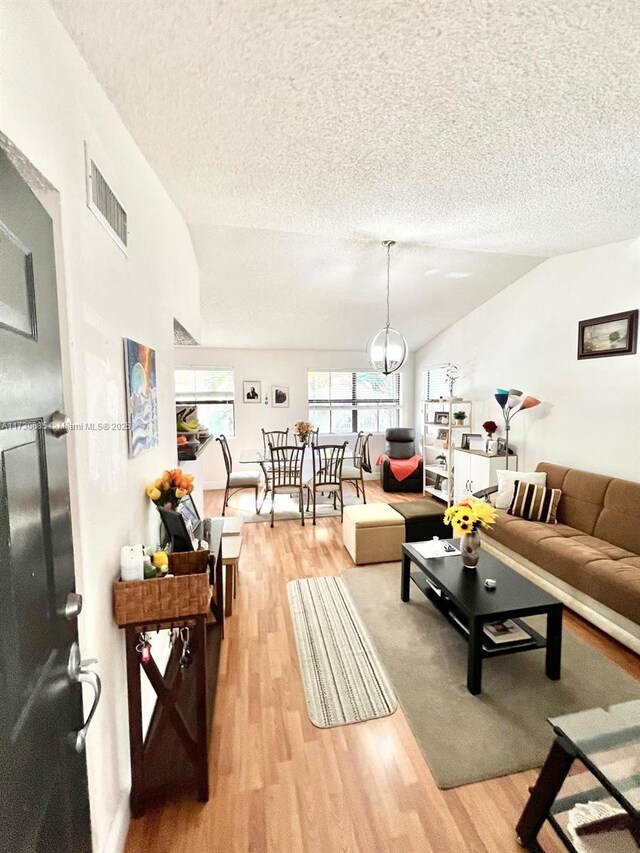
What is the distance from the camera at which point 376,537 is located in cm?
340

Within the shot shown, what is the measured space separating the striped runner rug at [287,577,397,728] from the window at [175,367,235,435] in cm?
372

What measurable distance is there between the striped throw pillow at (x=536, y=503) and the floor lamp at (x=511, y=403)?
2.69ft

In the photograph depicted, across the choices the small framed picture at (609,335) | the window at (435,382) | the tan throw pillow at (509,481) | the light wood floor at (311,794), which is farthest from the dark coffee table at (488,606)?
the window at (435,382)

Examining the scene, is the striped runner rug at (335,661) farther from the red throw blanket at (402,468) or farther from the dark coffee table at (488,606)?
the red throw blanket at (402,468)

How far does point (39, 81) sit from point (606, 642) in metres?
3.57

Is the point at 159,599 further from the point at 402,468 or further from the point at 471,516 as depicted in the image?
the point at 402,468

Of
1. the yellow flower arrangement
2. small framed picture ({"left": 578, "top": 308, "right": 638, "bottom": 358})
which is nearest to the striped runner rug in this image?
the yellow flower arrangement

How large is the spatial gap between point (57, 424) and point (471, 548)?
2.35m

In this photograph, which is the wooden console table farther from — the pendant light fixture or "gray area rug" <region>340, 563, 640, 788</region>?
the pendant light fixture

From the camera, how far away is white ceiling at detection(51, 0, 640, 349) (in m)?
1.00

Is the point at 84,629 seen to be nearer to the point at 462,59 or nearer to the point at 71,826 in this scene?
the point at 71,826

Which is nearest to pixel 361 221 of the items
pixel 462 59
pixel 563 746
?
pixel 462 59

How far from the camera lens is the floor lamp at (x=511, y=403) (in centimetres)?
390

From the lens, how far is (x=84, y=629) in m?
1.06
